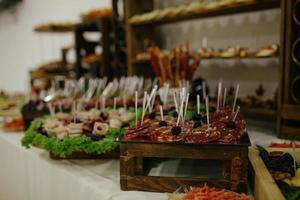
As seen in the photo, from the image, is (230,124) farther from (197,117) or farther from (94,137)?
(94,137)

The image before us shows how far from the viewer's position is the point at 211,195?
0.94 m

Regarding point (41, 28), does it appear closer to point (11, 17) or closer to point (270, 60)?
point (270, 60)

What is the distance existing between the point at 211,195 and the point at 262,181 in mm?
144

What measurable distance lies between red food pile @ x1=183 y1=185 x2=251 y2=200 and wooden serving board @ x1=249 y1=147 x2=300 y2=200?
0.18ft

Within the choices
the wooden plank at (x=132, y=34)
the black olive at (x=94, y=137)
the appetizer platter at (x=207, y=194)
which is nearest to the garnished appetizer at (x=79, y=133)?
the black olive at (x=94, y=137)

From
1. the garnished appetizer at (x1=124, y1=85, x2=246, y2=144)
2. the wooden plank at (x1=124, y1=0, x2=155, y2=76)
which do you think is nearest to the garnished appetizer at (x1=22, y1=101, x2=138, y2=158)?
the garnished appetizer at (x1=124, y1=85, x2=246, y2=144)

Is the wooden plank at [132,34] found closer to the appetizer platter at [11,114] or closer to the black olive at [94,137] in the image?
the appetizer platter at [11,114]

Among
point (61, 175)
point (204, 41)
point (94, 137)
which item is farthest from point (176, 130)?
point (204, 41)

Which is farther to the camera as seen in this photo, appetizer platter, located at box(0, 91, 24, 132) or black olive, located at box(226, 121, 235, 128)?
appetizer platter, located at box(0, 91, 24, 132)

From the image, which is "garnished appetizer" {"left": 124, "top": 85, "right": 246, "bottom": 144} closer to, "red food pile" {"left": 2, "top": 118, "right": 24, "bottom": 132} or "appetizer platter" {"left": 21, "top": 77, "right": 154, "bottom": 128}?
"appetizer platter" {"left": 21, "top": 77, "right": 154, "bottom": 128}

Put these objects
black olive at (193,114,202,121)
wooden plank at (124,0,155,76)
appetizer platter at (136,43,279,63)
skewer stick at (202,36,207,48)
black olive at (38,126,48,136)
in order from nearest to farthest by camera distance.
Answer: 1. black olive at (193,114,202,121)
2. black olive at (38,126,48,136)
3. appetizer platter at (136,43,279,63)
4. skewer stick at (202,36,207,48)
5. wooden plank at (124,0,155,76)

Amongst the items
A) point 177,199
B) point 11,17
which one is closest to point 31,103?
point 177,199

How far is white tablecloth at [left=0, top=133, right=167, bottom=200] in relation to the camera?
116 centimetres

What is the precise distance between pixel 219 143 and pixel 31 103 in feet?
4.61
